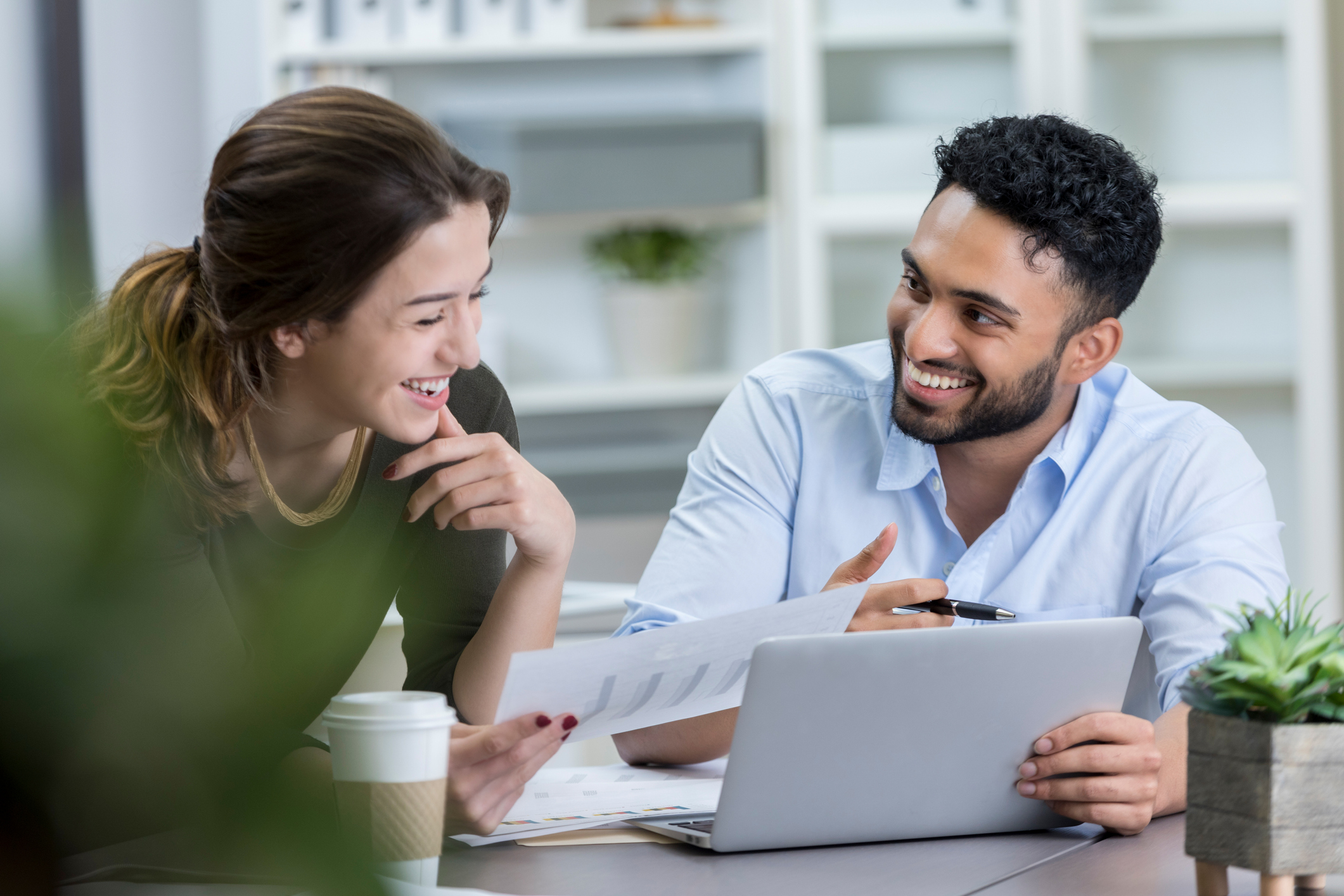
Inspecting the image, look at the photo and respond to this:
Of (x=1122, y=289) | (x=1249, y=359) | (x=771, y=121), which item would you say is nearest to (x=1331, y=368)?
(x=1249, y=359)

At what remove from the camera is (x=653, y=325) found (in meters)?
2.92

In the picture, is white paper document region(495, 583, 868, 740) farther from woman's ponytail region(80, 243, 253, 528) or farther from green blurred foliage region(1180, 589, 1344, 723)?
woman's ponytail region(80, 243, 253, 528)

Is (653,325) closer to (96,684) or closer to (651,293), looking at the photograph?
(651,293)

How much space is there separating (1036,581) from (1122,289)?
343 millimetres

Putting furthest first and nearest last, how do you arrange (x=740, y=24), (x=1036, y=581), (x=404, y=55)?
1. (x=740, y=24)
2. (x=404, y=55)
3. (x=1036, y=581)

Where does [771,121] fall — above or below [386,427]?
above

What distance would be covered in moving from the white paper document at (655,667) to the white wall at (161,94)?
230 centimetres

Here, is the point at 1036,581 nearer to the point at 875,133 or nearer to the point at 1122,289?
the point at 1122,289

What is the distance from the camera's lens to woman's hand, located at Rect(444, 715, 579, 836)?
0.75 metres

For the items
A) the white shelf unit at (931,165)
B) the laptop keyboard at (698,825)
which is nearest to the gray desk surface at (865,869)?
the laptop keyboard at (698,825)

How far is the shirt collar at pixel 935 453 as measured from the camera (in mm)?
1293

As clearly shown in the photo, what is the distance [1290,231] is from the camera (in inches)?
115

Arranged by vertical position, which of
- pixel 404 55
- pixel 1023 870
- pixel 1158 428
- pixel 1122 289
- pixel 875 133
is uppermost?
pixel 404 55

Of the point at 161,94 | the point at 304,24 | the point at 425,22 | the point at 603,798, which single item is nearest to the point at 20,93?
the point at 161,94
